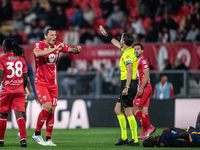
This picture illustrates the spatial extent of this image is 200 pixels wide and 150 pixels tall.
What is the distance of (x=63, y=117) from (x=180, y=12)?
7.39 metres

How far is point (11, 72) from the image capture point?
7.00 m

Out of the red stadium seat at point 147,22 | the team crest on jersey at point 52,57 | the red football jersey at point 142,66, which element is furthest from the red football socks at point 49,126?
the red stadium seat at point 147,22

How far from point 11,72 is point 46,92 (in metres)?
0.82

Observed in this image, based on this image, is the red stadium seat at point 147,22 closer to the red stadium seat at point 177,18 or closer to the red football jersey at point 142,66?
the red stadium seat at point 177,18

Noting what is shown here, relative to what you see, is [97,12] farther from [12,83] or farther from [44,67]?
[12,83]

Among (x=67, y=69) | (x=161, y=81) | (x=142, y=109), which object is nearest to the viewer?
(x=142, y=109)

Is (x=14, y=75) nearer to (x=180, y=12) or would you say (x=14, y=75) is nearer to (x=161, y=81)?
(x=161, y=81)

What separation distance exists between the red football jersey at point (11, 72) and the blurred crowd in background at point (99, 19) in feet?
28.0

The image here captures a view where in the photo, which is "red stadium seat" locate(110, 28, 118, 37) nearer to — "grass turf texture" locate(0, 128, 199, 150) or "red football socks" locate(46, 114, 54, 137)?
"grass turf texture" locate(0, 128, 199, 150)

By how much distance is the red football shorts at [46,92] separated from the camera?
291 inches

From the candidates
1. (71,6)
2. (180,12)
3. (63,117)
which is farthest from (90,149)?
(71,6)

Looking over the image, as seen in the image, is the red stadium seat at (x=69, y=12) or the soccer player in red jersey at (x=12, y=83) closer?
the soccer player in red jersey at (x=12, y=83)

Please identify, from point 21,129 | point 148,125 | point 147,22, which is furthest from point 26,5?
point 21,129

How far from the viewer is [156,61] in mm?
13406
